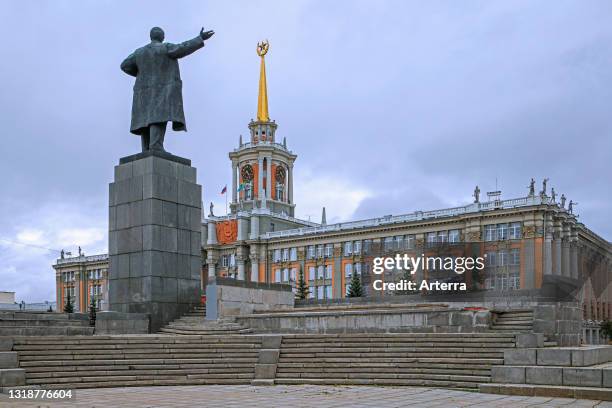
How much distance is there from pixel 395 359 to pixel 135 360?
570cm

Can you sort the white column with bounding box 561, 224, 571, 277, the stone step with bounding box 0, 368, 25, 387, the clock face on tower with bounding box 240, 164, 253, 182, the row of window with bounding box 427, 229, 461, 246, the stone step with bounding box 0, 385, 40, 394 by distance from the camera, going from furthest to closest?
the clock face on tower with bounding box 240, 164, 253, 182 < the row of window with bounding box 427, 229, 461, 246 < the white column with bounding box 561, 224, 571, 277 < the stone step with bounding box 0, 368, 25, 387 < the stone step with bounding box 0, 385, 40, 394

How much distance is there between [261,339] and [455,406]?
6560mm

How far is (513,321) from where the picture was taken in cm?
1658

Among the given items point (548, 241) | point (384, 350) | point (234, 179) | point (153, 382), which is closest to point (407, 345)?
point (384, 350)

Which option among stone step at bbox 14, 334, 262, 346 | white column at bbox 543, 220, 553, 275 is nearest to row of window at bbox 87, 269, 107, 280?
white column at bbox 543, 220, 553, 275

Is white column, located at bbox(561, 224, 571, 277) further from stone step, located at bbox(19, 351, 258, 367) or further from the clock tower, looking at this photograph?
stone step, located at bbox(19, 351, 258, 367)

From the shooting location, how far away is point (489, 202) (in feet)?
228

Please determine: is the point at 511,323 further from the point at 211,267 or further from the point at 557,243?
the point at 211,267

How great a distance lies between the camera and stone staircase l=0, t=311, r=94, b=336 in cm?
1648

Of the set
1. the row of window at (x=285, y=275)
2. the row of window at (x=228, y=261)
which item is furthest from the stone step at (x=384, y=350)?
the row of window at (x=228, y=261)

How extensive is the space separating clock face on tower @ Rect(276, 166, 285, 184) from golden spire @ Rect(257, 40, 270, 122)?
7237mm

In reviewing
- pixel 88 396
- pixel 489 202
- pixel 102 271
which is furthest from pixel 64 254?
pixel 88 396

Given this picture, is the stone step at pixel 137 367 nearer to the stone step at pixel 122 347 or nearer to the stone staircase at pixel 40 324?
the stone step at pixel 122 347

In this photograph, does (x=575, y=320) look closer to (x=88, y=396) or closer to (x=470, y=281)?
(x=470, y=281)
